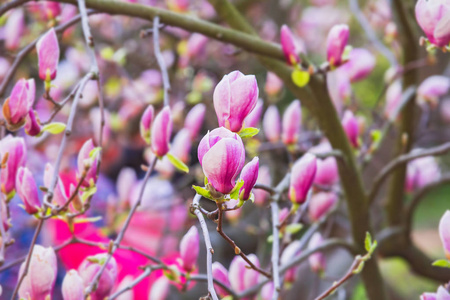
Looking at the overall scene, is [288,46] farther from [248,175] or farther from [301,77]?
[248,175]

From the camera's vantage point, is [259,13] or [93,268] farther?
[259,13]

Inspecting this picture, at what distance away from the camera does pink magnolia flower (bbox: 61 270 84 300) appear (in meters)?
0.43

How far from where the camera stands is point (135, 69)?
5.41 ft

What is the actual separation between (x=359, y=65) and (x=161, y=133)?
585 mm

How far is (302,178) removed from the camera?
19.3 inches

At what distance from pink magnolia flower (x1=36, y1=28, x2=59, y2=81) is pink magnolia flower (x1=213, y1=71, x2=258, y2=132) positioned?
0.22 meters

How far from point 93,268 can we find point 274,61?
1.16 feet

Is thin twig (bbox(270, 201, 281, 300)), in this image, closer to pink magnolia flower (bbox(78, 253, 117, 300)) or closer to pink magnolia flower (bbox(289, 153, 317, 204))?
pink magnolia flower (bbox(289, 153, 317, 204))

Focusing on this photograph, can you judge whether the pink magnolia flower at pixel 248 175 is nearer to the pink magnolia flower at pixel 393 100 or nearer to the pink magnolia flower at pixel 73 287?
the pink magnolia flower at pixel 73 287

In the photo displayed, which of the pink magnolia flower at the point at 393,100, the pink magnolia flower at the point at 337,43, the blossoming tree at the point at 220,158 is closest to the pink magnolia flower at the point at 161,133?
the blossoming tree at the point at 220,158

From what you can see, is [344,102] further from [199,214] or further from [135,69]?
[135,69]

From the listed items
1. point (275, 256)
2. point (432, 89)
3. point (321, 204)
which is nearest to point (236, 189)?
point (275, 256)

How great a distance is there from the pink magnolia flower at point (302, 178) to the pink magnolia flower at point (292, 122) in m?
0.21

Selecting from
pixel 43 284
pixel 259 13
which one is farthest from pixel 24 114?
pixel 259 13
